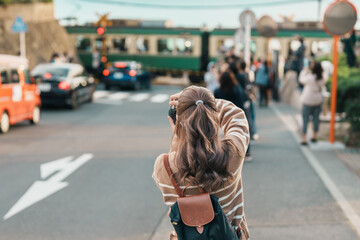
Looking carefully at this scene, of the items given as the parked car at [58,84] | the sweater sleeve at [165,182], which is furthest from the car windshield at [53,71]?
the sweater sleeve at [165,182]

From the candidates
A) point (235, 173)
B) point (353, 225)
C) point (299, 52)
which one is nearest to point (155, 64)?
point (299, 52)

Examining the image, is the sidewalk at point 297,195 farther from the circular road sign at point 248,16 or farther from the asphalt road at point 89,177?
the circular road sign at point 248,16

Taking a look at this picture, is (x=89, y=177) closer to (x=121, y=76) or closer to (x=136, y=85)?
(x=121, y=76)

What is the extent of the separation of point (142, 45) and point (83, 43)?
4.28m

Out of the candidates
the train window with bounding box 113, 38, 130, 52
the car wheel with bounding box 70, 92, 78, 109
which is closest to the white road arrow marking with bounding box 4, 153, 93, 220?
the car wheel with bounding box 70, 92, 78, 109

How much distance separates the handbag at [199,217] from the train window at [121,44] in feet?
104

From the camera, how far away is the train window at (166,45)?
32.8m

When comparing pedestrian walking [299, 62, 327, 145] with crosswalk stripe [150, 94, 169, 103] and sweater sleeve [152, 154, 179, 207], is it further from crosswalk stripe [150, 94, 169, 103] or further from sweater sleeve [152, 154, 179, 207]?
crosswalk stripe [150, 94, 169, 103]

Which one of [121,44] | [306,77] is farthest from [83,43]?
[306,77]

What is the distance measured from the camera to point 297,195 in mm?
6652

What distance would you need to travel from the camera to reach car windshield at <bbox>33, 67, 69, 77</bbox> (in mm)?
16438

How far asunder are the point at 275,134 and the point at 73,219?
7.18 meters

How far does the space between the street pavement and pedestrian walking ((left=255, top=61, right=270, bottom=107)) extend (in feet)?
19.1

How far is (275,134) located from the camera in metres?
11.9
